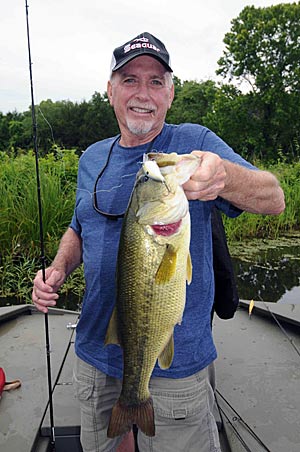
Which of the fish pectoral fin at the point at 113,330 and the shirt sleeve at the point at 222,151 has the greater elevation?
the shirt sleeve at the point at 222,151

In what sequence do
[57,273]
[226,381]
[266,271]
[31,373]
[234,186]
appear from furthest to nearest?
[266,271]
[31,373]
[226,381]
[57,273]
[234,186]

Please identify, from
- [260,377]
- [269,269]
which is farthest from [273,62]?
[260,377]

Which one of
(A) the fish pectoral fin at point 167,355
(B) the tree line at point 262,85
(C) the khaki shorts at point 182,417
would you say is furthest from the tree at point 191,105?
(A) the fish pectoral fin at point 167,355

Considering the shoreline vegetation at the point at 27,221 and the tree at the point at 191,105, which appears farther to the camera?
the tree at the point at 191,105

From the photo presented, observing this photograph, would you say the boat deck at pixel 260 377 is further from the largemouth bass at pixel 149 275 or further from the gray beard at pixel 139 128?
the gray beard at pixel 139 128

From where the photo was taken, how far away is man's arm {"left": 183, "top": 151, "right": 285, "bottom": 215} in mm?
1578

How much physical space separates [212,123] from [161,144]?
975 inches

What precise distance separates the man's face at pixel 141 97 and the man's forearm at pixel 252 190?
1.99 feet

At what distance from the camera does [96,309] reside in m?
2.20

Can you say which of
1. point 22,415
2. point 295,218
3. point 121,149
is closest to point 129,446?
point 22,415

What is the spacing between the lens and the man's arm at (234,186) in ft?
5.18

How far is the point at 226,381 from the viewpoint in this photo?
295 centimetres

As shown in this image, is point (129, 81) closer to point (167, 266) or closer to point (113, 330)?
point (167, 266)

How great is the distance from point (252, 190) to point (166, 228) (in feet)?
1.52
